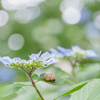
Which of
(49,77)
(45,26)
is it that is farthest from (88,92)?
(45,26)

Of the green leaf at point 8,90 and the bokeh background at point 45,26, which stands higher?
the bokeh background at point 45,26

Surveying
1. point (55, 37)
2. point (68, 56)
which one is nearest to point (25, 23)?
point (55, 37)

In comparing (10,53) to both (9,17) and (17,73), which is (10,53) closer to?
(17,73)

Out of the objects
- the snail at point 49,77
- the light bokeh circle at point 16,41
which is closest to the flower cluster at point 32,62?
the snail at point 49,77

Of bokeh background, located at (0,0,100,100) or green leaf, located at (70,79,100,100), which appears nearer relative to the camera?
green leaf, located at (70,79,100,100)

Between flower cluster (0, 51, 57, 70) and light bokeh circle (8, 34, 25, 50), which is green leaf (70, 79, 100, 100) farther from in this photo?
light bokeh circle (8, 34, 25, 50)

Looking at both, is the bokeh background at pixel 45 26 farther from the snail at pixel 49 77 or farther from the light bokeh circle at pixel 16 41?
the snail at pixel 49 77

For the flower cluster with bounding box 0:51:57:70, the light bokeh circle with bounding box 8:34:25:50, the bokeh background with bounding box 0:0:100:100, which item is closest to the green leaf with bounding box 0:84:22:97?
the flower cluster with bounding box 0:51:57:70
